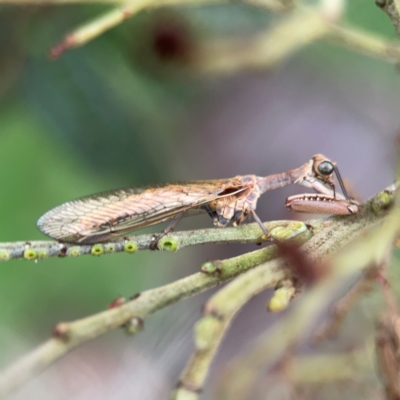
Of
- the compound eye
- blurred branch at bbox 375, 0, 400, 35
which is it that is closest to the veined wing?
the compound eye

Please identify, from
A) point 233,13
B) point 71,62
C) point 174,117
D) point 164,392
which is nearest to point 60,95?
point 71,62

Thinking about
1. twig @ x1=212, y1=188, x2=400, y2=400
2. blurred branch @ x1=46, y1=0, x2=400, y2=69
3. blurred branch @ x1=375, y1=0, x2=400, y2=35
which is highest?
blurred branch @ x1=46, y1=0, x2=400, y2=69

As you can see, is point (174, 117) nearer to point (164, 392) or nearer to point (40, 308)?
point (40, 308)

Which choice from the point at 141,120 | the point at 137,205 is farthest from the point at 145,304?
the point at 141,120

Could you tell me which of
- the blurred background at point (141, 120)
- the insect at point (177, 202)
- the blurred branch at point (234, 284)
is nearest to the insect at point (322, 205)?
the blurred branch at point (234, 284)

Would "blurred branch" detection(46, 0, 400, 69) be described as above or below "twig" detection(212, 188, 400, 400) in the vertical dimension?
above

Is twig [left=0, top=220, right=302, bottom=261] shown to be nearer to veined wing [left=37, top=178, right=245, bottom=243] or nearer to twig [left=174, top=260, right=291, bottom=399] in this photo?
twig [left=174, top=260, right=291, bottom=399]
